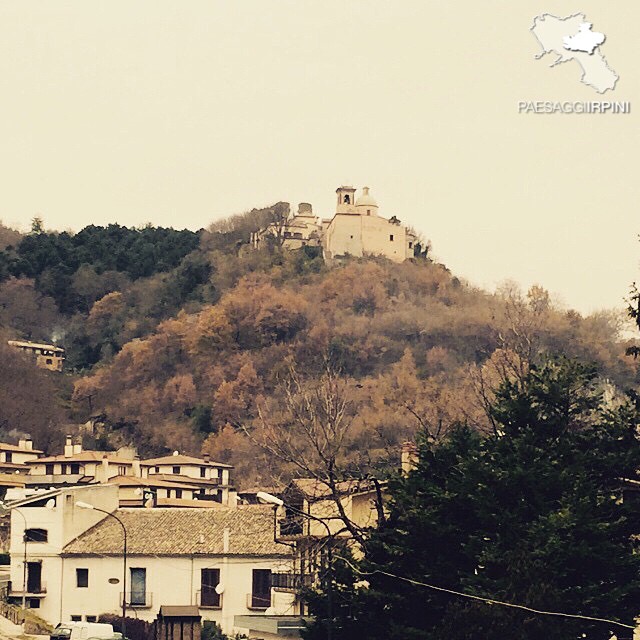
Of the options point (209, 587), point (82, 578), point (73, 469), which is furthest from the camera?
point (73, 469)

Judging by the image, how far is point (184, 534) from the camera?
6906cm

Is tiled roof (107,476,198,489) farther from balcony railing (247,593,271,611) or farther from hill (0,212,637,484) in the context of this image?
balcony railing (247,593,271,611)

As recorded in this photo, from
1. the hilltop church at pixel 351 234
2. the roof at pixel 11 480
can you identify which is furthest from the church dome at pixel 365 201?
the roof at pixel 11 480

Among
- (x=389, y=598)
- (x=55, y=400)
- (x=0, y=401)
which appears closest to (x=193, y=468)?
(x=0, y=401)

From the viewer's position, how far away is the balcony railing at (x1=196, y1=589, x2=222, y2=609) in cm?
6531

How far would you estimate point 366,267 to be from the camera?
173750 mm

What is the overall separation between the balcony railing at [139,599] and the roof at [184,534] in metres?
1.55

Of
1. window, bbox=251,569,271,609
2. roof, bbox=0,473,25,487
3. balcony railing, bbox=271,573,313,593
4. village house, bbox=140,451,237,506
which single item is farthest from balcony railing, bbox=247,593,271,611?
roof, bbox=0,473,25,487

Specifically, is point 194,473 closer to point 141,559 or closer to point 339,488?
point 141,559

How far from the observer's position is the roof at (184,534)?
67.2 metres

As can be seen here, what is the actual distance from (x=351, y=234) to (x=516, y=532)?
14834 cm

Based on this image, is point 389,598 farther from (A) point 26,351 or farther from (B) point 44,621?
(A) point 26,351

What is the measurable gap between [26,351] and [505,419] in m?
130

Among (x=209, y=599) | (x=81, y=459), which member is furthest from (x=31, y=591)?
(x=81, y=459)
